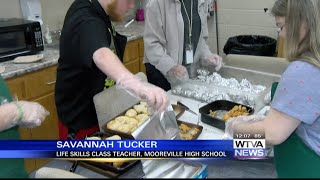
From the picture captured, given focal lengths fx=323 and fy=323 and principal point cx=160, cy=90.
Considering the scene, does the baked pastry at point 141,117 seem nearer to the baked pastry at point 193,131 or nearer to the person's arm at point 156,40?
the baked pastry at point 193,131

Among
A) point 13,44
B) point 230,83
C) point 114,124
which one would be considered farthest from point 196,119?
point 13,44

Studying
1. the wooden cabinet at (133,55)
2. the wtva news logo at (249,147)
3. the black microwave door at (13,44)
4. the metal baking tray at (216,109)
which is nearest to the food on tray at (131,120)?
the metal baking tray at (216,109)

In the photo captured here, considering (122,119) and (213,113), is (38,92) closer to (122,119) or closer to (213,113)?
(122,119)

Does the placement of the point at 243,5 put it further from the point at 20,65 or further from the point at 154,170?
the point at 154,170

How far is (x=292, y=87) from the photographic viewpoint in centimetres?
109

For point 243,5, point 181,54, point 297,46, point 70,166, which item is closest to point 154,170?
point 70,166

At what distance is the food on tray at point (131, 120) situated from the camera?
1.35 metres

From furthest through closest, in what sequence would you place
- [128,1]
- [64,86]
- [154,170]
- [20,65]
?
[20,65] → [64,86] → [128,1] → [154,170]

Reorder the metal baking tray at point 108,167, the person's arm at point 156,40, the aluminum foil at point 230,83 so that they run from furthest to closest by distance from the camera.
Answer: the person's arm at point 156,40 < the aluminum foil at point 230,83 < the metal baking tray at point 108,167

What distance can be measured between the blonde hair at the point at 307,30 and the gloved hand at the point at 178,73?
2.70 ft

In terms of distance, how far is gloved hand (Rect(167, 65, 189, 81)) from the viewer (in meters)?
1.95

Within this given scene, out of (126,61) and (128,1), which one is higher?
(128,1)

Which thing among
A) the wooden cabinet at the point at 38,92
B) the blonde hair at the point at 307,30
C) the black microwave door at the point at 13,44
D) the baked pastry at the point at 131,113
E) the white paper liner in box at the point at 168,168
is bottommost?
the wooden cabinet at the point at 38,92

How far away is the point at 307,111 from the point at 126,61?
231 cm
